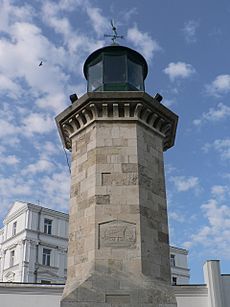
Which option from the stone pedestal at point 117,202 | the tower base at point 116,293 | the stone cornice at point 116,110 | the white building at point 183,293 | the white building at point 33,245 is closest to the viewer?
the tower base at point 116,293

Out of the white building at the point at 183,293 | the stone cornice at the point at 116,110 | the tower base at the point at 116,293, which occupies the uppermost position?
the stone cornice at the point at 116,110

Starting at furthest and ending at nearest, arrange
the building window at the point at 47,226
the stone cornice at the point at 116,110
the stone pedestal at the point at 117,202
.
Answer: the building window at the point at 47,226 < the stone cornice at the point at 116,110 < the stone pedestal at the point at 117,202

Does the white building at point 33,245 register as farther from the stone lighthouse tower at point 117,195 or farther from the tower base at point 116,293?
the tower base at point 116,293

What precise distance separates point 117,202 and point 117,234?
0.66 meters

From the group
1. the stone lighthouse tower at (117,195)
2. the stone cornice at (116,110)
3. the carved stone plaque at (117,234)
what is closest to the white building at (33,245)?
the stone lighthouse tower at (117,195)

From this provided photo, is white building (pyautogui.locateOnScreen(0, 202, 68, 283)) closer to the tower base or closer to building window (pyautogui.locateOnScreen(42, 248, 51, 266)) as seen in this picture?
building window (pyautogui.locateOnScreen(42, 248, 51, 266))

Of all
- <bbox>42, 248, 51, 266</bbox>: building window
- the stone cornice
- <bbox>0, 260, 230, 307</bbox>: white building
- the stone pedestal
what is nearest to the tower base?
the stone pedestal

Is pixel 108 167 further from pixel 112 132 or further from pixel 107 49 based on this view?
pixel 107 49

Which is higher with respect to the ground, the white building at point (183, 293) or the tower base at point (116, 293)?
the white building at point (183, 293)

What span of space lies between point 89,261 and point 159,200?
2078mm

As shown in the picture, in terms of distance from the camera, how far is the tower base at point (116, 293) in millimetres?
8227

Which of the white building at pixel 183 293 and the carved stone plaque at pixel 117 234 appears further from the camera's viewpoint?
the white building at pixel 183 293

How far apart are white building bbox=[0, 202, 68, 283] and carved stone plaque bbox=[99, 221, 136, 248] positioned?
2258cm

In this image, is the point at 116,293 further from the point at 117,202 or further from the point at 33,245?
the point at 33,245
